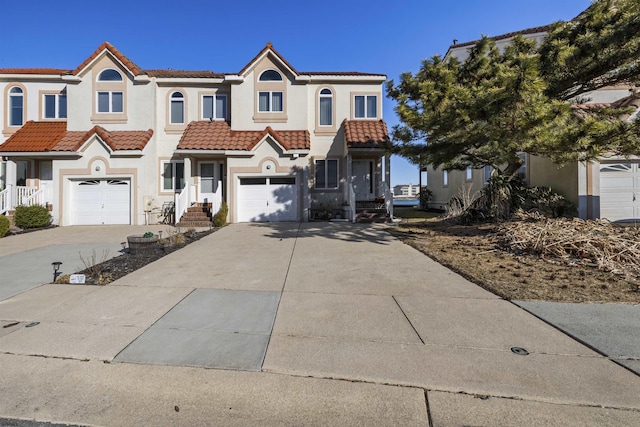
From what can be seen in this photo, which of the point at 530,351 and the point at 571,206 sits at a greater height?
the point at 571,206

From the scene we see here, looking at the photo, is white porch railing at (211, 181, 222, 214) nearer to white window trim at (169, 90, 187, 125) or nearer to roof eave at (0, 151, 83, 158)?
white window trim at (169, 90, 187, 125)

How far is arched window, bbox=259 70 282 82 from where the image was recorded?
52.3ft

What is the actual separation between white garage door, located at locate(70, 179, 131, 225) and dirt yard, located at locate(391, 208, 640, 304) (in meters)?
13.9

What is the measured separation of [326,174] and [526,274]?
37.7ft

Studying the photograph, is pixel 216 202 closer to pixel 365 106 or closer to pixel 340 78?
pixel 340 78

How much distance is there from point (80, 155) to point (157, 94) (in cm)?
473

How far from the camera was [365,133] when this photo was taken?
603 inches

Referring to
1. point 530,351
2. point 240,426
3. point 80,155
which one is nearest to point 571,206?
point 530,351

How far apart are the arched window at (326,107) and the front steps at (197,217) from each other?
24.6 feet

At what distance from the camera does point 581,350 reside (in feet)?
10.6

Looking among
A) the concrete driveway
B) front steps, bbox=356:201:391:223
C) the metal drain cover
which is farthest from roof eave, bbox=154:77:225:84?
the metal drain cover

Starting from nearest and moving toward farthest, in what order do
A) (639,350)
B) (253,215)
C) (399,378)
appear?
(399,378)
(639,350)
(253,215)

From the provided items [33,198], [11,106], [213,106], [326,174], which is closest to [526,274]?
[326,174]

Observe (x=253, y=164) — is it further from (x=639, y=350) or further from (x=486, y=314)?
(x=639, y=350)
